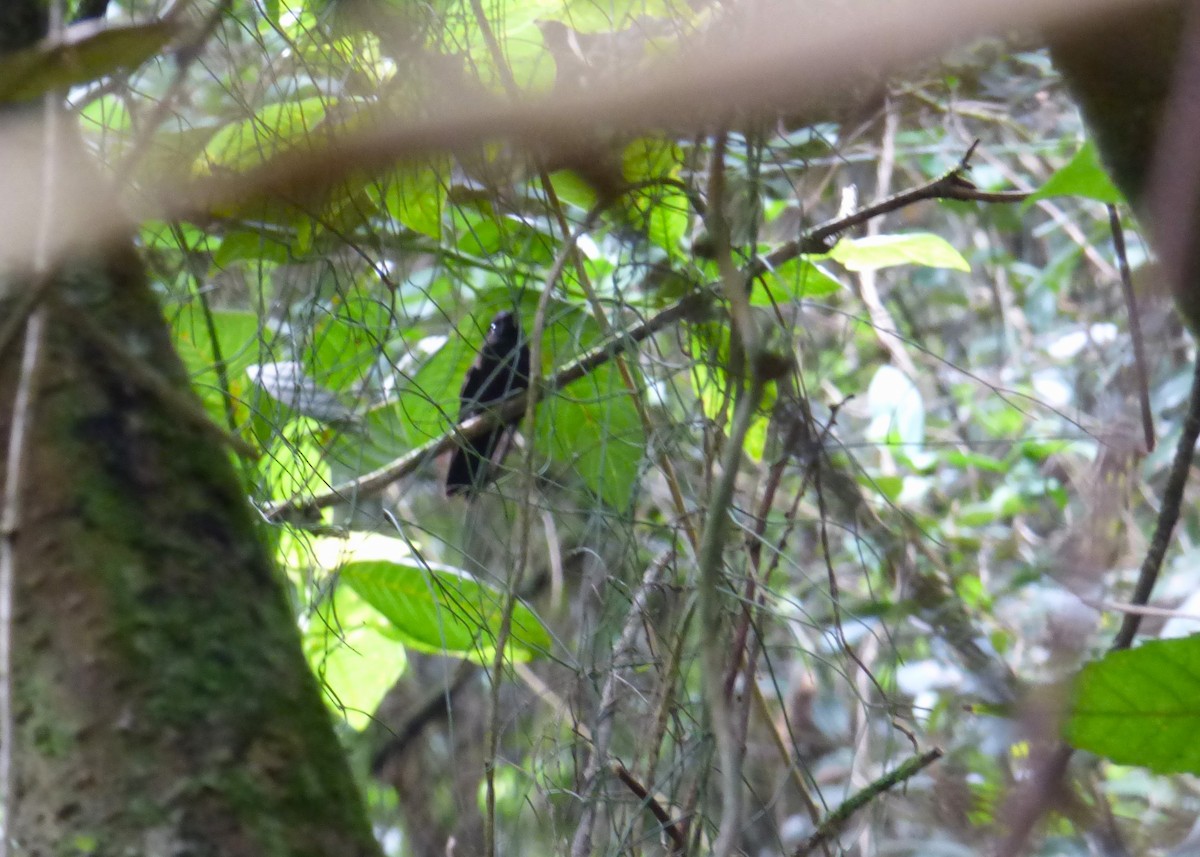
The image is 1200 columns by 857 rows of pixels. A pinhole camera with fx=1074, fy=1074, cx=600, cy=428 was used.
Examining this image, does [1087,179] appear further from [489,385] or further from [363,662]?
[363,662]

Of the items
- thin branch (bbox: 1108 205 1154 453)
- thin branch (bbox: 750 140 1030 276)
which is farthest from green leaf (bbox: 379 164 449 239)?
thin branch (bbox: 1108 205 1154 453)

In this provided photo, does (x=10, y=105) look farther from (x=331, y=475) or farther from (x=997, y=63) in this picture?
(x=997, y=63)

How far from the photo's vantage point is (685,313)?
99cm

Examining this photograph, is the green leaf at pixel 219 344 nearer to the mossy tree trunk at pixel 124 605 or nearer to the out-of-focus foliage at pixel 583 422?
the out-of-focus foliage at pixel 583 422

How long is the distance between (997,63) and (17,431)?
87.7 inches

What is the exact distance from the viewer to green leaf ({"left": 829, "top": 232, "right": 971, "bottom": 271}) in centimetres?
113

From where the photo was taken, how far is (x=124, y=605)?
0.47 meters

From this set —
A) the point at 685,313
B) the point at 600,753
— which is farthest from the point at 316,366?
the point at 600,753

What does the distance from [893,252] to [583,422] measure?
0.37 m

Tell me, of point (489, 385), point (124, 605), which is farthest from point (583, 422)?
point (124, 605)

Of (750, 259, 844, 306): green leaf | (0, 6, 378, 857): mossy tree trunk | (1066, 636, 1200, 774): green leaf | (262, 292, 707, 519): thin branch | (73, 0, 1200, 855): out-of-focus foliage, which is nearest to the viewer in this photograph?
(0, 6, 378, 857): mossy tree trunk

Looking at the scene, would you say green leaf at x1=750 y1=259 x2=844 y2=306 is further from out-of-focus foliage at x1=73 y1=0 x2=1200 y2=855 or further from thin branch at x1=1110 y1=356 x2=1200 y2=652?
thin branch at x1=1110 y1=356 x2=1200 y2=652

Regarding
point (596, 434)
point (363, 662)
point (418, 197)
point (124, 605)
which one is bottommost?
point (363, 662)

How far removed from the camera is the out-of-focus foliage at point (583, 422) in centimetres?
84
